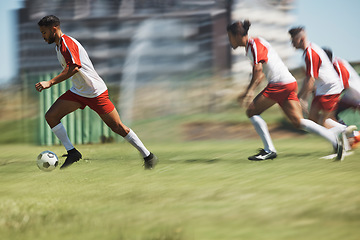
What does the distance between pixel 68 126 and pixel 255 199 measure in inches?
310

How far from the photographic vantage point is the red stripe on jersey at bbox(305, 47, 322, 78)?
6.03 metres

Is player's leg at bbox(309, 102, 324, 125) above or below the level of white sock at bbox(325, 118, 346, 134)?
above

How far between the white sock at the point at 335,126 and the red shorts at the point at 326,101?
6.7 inches

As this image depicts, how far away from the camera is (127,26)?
48.3ft

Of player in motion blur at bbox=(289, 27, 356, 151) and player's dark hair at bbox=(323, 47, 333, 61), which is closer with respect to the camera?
player in motion blur at bbox=(289, 27, 356, 151)

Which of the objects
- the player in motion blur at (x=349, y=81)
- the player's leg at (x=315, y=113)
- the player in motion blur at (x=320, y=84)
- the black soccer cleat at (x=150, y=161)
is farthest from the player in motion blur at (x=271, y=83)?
the black soccer cleat at (x=150, y=161)

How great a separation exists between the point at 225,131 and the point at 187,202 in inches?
359

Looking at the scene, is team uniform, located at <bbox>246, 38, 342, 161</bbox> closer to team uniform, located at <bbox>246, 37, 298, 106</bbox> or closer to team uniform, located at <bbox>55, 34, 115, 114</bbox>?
team uniform, located at <bbox>246, 37, 298, 106</bbox>

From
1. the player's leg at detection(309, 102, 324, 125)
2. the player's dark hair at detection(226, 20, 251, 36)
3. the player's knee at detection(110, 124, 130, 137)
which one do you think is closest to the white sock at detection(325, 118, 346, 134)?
the player's leg at detection(309, 102, 324, 125)

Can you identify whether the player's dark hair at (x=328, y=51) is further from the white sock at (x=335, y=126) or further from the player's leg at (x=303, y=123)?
the player's leg at (x=303, y=123)

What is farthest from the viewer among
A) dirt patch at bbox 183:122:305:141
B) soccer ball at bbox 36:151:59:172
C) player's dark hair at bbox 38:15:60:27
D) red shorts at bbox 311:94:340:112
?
dirt patch at bbox 183:122:305:141

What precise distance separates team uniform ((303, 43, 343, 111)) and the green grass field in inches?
34.9

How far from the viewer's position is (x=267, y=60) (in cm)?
597

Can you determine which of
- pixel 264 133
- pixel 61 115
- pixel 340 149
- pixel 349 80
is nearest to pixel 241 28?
pixel 264 133
